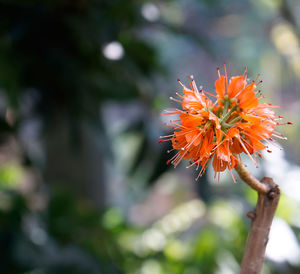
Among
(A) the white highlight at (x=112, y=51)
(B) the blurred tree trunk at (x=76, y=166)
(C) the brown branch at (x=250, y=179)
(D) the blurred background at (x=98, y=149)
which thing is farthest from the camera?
(B) the blurred tree trunk at (x=76, y=166)

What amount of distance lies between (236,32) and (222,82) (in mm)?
4482

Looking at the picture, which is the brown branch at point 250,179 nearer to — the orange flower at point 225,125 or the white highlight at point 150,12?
the orange flower at point 225,125

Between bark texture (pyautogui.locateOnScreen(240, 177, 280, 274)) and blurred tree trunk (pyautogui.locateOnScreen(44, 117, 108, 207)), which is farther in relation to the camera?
blurred tree trunk (pyautogui.locateOnScreen(44, 117, 108, 207))

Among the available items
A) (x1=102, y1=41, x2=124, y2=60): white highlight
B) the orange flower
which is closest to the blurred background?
(x1=102, y1=41, x2=124, y2=60): white highlight

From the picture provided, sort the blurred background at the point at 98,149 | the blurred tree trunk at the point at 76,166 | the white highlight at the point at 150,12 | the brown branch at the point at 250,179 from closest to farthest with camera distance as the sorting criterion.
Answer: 1. the brown branch at the point at 250,179
2. the blurred background at the point at 98,149
3. the white highlight at the point at 150,12
4. the blurred tree trunk at the point at 76,166

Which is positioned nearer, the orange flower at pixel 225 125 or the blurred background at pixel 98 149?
the orange flower at pixel 225 125

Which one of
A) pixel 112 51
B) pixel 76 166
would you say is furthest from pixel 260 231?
pixel 76 166

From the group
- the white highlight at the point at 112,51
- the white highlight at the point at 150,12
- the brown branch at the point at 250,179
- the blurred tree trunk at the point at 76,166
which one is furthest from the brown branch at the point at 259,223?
the blurred tree trunk at the point at 76,166

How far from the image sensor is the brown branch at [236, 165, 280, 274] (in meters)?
0.34

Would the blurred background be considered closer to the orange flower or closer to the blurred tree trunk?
the blurred tree trunk

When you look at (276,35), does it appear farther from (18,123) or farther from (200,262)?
(18,123)

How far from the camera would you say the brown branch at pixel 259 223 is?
342mm

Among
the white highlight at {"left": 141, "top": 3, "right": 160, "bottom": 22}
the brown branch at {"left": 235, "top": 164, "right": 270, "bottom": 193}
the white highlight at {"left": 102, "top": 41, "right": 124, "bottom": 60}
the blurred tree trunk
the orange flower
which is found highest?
the white highlight at {"left": 141, "top": 3, "right": 160, "bottom": 22}

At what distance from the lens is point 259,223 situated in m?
0.35
